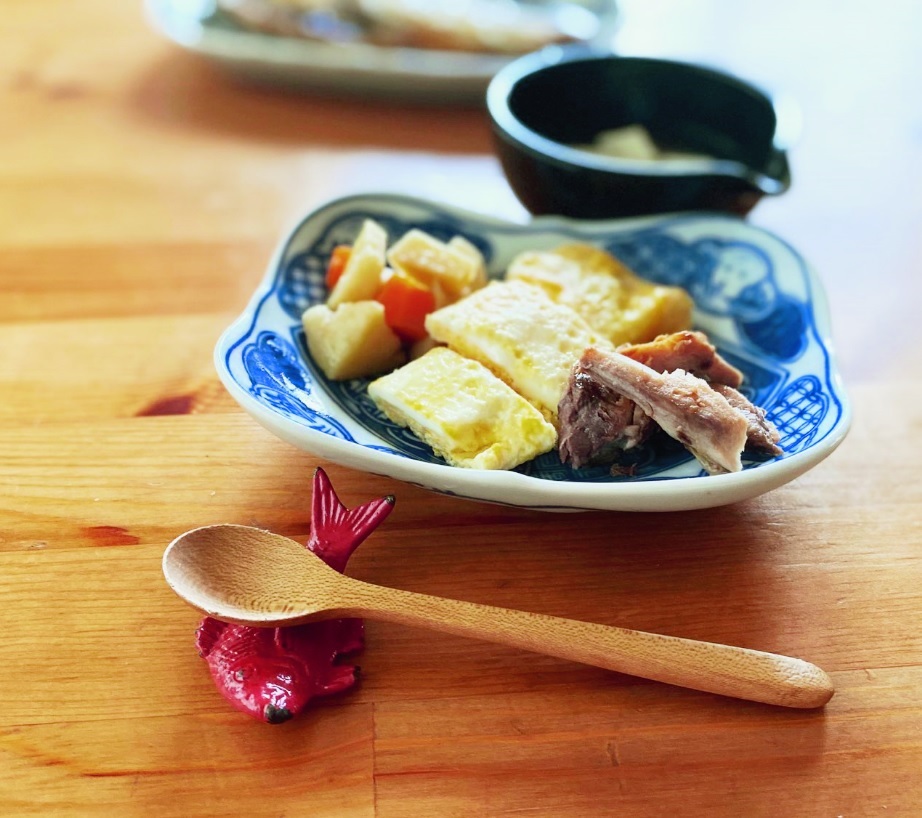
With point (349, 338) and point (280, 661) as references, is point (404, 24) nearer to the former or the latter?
point (349, 338)

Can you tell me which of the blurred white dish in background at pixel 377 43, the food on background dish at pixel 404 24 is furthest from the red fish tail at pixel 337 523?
the food on background dish at pixel 404 24

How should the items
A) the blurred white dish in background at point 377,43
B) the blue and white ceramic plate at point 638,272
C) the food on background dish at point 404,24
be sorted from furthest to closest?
the food on background dish at point 404,24
the blurred white dish in background at point 377,43
the blue and white ceramic plate at point 638,272

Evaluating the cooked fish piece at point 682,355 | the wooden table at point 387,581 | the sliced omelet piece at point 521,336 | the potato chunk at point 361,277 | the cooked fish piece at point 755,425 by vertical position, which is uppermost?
the cooked fish piece at point 682,355

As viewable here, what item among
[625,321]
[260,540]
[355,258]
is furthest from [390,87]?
[260,540]

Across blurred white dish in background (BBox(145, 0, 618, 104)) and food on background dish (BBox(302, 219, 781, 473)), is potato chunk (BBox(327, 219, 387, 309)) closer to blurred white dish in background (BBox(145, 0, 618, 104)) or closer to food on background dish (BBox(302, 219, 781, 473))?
food on background dish (BBox(302, 219, 781, 473))

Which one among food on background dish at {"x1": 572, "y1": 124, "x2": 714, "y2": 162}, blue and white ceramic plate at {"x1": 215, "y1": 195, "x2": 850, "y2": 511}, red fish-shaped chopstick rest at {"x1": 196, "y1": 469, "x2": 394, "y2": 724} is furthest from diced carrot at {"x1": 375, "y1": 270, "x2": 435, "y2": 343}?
food on background dish at {"x1": 572, "y1": 124, "x2": 714, "y2": 162}

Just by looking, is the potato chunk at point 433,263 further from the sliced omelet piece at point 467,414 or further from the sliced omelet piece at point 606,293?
the sliced omelet piece at point 467,414
